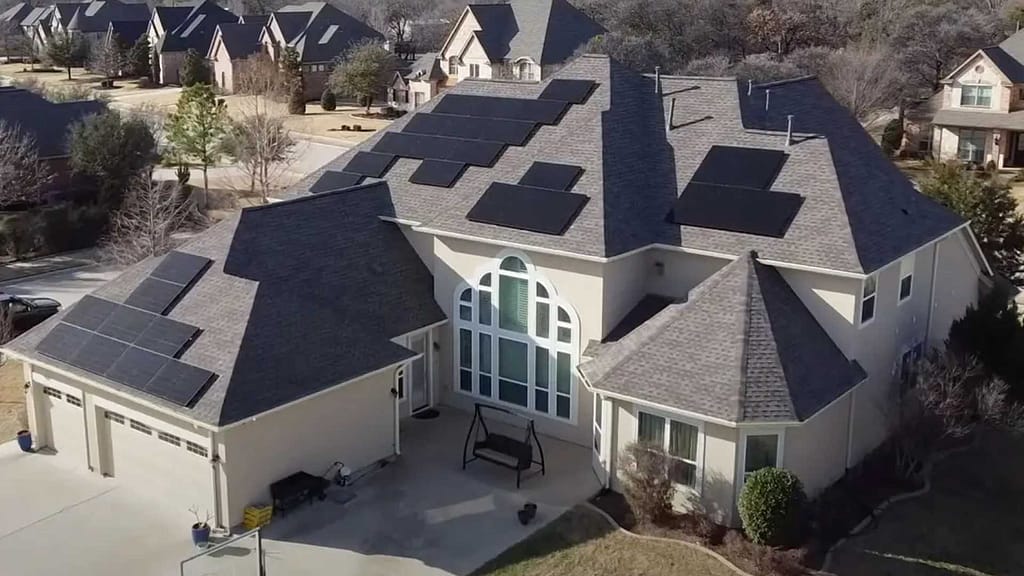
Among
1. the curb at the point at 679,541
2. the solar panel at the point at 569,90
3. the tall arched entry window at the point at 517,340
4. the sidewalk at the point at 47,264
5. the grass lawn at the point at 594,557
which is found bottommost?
the grass lawn at the point at 594,557

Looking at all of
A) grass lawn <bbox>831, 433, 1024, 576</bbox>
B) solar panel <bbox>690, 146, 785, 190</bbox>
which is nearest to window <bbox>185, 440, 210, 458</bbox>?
grass lawn <bbox>831, 433, 1024, 576</bbox>

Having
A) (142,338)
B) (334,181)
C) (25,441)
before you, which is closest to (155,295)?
(142,338)

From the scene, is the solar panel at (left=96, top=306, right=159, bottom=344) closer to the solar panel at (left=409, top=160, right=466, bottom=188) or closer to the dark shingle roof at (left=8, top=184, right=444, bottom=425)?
the dark shingle roof at (left=8, top=184, right=444, bottom=425)

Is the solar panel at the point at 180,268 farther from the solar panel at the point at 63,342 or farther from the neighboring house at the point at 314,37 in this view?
the neighboring house at the point at 314,37

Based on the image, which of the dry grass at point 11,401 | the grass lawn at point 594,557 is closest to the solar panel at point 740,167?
the grass lawn at point 594,557

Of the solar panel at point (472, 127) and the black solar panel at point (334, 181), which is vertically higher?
the solar panel at point (472, 127)

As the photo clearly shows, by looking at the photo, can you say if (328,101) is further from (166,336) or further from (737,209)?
(737,209)
